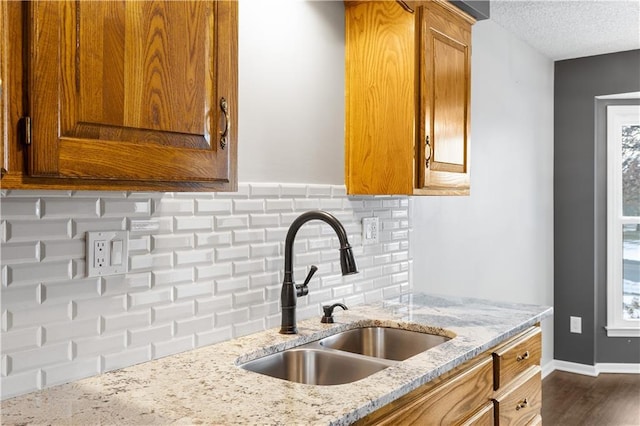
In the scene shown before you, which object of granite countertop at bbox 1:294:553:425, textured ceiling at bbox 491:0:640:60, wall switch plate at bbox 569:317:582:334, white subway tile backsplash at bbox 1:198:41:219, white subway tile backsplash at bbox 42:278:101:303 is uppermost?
textured ceiling at bbox 491:0:640:60

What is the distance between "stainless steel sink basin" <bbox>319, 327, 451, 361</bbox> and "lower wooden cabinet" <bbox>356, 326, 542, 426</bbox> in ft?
0.73

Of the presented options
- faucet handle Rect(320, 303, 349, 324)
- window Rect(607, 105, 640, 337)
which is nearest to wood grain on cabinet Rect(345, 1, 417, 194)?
faucet handle Rect(320, 303, 349, 324)

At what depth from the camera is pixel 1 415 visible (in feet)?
3.78

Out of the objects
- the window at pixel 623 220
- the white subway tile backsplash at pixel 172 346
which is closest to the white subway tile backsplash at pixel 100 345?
the white subway tile backsplash at pixel 172 346

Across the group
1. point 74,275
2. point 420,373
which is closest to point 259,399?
point 420,373

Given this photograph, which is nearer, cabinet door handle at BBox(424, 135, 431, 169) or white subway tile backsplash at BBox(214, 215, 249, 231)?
white subway tile backsplash at BBox(214, 215, 249, 231)

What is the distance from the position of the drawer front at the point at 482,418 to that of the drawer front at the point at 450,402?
0.05ft

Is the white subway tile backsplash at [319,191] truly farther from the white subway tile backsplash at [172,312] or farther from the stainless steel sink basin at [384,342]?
the white subway tile backsplash at [172,312]

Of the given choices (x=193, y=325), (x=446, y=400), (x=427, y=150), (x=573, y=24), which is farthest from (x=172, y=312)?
(x=573, y=24)

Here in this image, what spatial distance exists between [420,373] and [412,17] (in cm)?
136

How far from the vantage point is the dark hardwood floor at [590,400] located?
11.8 ft

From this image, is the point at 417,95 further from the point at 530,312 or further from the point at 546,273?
the point at 546,273

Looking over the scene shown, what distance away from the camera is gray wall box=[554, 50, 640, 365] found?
4535 millimetres

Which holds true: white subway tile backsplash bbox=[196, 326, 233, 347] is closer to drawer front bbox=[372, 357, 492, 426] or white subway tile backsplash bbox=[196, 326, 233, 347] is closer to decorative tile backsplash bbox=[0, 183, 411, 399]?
decorative tile backsplash bbox=[0, 183, 411, 399]
